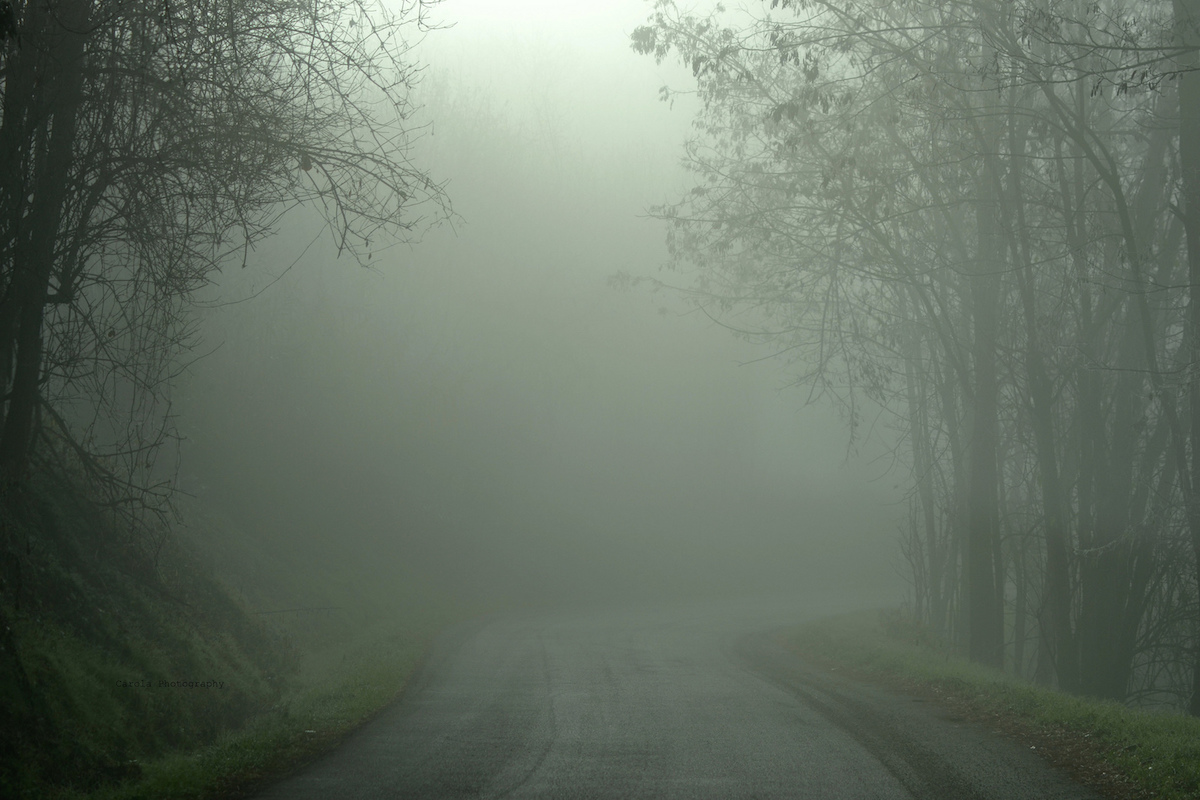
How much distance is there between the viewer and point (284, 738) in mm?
8273

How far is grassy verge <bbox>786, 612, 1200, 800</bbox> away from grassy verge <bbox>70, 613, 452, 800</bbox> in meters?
5.89

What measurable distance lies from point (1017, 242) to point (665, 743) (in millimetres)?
10069

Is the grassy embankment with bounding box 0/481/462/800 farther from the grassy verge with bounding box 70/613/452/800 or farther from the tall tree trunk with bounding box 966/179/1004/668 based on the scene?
the tall tree trunk with bounding box 966/179/1004/668

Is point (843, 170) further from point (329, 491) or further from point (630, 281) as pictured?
point (329, 491)

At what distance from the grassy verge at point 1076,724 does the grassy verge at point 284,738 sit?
5887 millimetres

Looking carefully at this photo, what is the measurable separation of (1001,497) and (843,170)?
8.11 meters

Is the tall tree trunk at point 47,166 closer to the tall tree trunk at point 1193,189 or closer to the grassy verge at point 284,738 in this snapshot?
the grassy verge at point 284,738

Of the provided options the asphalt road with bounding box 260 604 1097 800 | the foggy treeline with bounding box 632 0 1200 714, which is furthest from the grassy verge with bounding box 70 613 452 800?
the foggy treeline with bounding box 632 0 1200 714

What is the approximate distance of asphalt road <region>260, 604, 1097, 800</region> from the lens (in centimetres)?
674

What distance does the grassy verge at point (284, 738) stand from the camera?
668 cm

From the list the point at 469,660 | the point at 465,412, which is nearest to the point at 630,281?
the point at 469,660

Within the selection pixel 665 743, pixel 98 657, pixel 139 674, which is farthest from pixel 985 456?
pixel 98 657

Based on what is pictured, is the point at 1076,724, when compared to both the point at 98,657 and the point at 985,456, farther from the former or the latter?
the point at 98,657

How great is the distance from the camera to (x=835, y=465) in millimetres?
50562
